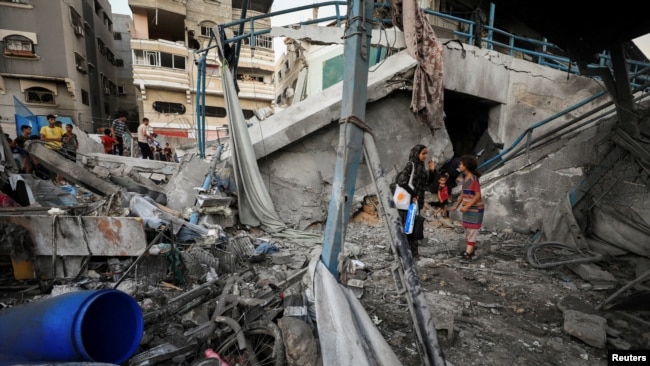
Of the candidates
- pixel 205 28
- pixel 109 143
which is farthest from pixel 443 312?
pixel 205 28

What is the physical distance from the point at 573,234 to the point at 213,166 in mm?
6129

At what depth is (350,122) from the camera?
2057mm

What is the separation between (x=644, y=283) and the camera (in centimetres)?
325

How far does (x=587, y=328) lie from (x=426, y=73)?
15.2ft

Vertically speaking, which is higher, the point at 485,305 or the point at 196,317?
the point at 196,317

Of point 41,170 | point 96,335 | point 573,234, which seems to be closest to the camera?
point 96,335

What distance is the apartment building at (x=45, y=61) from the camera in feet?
51.4

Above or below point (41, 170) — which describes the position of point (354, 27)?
above

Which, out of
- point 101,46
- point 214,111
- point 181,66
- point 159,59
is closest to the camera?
point 159,59

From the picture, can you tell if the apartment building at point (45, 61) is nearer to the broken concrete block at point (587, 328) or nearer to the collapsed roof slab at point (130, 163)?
the collapsed roof slab at point (130, 163)

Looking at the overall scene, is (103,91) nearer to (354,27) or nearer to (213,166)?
(213,166)

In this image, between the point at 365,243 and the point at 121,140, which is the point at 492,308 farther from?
the point at 121,140

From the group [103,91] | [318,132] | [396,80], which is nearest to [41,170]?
[318,132]

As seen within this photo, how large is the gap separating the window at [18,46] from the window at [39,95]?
1790mm
